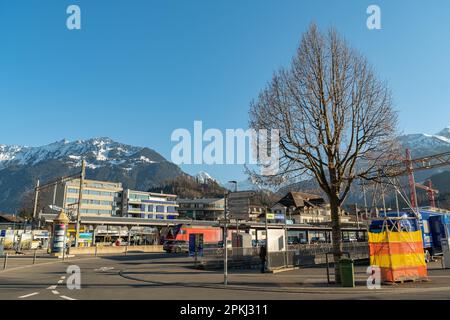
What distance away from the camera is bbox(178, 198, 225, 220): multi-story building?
136875mm

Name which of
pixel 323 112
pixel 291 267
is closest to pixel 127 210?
pixel 291 267

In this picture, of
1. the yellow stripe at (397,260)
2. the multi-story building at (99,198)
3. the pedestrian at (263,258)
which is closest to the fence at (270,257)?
the pedestrian at (263,258)

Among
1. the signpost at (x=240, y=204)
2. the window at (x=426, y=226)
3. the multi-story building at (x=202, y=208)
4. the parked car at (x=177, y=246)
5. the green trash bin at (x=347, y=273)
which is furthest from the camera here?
the multi-story building at (x=202, y=208)

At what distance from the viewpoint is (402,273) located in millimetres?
15312

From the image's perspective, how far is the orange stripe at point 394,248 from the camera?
1520 cm

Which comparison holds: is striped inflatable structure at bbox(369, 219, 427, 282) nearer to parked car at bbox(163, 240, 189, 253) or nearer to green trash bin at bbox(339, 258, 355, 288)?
green trash bin at bbox(339, 258, 355, 288)

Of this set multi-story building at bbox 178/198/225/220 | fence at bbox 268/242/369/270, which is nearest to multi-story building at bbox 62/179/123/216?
multi-story building at bbox 178/198/225/220

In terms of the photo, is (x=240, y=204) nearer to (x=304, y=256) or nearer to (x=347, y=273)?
(x=347, y=273)

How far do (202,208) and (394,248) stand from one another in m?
127

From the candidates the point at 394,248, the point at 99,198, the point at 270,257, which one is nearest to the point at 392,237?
the point at 394,248

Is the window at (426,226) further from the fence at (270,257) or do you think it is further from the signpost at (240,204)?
the signpost at (240,204)

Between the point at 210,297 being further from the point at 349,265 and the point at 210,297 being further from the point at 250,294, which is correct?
the point at 349,265
